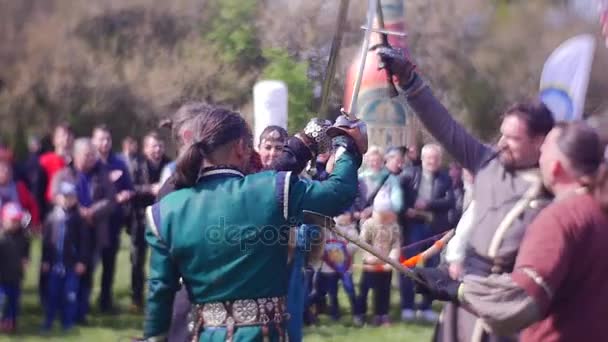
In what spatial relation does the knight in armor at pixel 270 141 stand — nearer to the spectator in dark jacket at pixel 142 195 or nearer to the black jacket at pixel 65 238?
the black jacket at pixel 65 238

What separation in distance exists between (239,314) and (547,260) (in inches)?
42.5

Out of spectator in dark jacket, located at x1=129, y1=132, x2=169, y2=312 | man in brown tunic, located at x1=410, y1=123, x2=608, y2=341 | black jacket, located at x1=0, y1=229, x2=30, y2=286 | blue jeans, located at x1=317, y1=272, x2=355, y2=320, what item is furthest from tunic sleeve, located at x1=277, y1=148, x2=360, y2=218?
spectator in dark jacket, located at x1=129, y1=132, x2=169, y2=312

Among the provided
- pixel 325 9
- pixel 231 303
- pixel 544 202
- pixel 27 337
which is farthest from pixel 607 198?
pixel 27 337

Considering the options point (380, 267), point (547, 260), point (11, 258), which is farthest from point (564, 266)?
point (11, 258)

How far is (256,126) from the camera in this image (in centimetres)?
560

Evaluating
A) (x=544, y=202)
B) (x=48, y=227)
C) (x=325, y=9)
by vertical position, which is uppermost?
(x=325, y=9)

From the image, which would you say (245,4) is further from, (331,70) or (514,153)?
(514,153)

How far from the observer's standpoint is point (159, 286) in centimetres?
352

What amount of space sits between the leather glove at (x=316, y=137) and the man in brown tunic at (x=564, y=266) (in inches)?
32.5

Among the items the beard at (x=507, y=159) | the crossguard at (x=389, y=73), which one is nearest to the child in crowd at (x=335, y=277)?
the crossguard at (x=389, y=73)

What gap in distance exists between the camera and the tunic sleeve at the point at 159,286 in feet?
11.6

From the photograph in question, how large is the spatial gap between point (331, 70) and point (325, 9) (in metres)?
0.94

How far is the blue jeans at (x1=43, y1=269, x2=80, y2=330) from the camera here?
795 centimetres

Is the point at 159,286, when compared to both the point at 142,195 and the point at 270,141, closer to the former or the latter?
the point at 270,141
